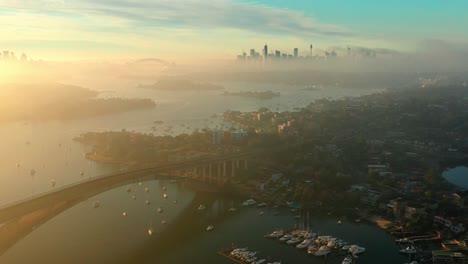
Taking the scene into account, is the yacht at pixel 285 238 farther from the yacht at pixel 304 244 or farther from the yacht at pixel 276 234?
the yacht at pixel 304 244

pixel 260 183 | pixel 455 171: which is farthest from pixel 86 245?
pixel 455 171

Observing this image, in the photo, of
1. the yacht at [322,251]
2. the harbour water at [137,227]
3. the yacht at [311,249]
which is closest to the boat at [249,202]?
the harbour water at [137,227]

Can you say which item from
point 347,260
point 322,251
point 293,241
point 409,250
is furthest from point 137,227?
point 409,250

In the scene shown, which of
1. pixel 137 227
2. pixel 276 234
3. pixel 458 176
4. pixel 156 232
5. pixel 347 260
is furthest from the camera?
pixel 458 176

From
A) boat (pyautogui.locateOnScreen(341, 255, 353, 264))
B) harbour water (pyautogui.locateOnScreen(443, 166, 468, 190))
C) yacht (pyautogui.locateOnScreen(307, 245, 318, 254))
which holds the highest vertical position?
yacht (pyautogui.locateOnScreen(307, 245, 318, 254))

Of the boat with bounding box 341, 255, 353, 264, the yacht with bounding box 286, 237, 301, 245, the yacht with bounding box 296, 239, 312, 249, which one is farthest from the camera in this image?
the yacht with bounding box 286, 237, 301, 245

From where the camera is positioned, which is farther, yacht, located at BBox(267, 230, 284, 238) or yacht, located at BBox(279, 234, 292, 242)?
yacht, located at BBox(267, 230, 284, 238)

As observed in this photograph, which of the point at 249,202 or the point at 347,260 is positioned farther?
the point at 249,202

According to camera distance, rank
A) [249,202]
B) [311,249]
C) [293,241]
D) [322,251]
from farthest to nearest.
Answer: [249,202] < [293,241] < [311,249] < [322,251]

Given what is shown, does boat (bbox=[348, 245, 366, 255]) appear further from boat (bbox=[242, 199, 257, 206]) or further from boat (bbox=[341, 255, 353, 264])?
boat (bbox=[242, 199, 257, 206])

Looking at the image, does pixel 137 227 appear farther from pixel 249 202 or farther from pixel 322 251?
pixel 322 251

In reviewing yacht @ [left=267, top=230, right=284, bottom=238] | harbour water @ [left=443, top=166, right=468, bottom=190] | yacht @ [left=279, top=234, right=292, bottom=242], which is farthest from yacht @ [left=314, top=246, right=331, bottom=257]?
harbour water @ [left=443, top=166, right=468, bottom=190]
